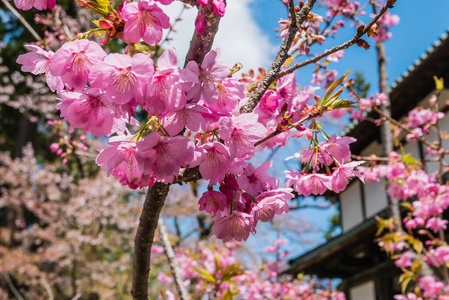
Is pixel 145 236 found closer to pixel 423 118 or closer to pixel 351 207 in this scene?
pixel 423 118

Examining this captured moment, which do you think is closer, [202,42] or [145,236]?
[202,42]

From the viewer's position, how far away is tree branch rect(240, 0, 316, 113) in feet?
3.95

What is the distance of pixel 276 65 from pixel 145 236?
0.67 meters

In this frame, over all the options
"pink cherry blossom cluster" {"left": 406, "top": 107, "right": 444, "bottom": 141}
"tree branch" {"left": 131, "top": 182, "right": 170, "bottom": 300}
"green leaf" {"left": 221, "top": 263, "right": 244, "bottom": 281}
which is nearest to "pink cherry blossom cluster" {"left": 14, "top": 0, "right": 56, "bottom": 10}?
"tree branch" {"left": 131, "top": 182, "right": 170, "bottom": 300}

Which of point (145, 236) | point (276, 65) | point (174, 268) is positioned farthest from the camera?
point (174, 268)

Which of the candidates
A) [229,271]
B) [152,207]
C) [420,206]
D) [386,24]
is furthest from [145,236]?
[386,24]

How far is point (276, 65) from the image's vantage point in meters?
1.25

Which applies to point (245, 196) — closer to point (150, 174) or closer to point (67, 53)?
point (150, 174)

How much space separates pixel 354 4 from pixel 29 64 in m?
3.52

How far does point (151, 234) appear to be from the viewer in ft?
4.56

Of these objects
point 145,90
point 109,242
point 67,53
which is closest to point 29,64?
point 67,53

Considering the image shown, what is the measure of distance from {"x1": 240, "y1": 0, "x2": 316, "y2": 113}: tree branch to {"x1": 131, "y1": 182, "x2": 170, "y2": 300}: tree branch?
33cm

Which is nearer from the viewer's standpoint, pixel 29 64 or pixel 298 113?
pixel 29 64

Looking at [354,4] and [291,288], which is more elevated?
[354,4]
